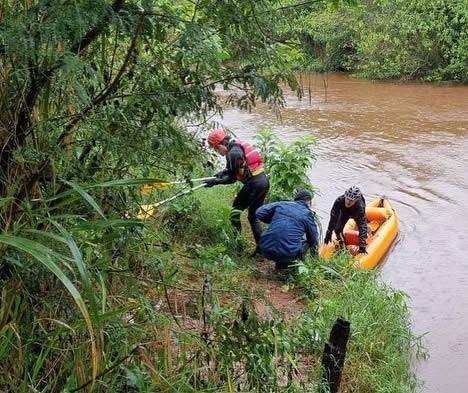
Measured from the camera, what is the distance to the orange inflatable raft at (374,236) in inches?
249

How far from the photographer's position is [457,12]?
2083 cm

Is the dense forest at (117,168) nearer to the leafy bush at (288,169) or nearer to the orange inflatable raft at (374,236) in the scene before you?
the orange inflatable raft at (374,236)

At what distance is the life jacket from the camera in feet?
19.9

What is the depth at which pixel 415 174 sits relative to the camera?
10.8 m

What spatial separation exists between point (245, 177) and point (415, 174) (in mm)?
5417

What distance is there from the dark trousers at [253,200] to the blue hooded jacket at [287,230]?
1.01ft

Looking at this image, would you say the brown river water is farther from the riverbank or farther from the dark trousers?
the dark trousers

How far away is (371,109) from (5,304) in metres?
15.3

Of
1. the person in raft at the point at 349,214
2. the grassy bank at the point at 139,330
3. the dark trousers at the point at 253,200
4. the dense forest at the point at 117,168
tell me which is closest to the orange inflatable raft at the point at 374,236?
the person in raft at the point at 349,214

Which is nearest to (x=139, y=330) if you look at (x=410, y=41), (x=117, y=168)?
(x=117, y=168)

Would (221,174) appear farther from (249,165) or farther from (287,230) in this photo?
(287,230)

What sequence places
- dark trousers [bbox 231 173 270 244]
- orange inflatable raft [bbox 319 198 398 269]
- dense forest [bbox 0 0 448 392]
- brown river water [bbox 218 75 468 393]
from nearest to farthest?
dense forest [bbox 0 0 448 392] < brown river water [bbox 218 75 468 393] < dark trousers [bbox 231 173 270 244] < orange inflatable raft [bbox 319 198 398 269]

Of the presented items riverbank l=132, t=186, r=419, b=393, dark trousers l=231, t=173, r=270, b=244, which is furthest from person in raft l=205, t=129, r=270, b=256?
riverbank l=132, t=186, r=419, b=393

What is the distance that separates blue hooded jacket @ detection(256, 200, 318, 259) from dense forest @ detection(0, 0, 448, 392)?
2529 mm
